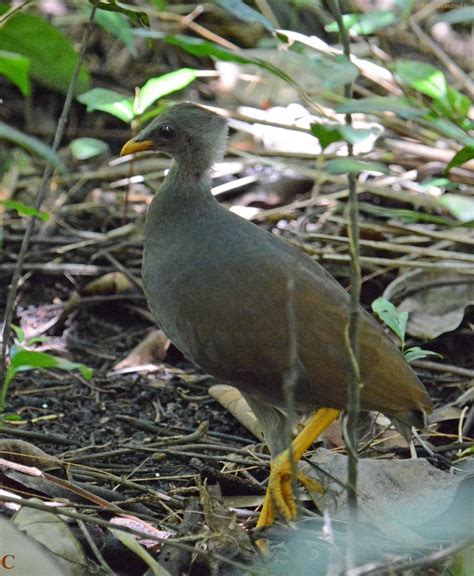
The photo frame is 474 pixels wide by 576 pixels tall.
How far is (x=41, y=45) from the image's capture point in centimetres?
492

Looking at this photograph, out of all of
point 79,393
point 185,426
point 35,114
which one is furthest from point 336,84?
point 35,114

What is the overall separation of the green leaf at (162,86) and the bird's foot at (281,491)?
1685mm

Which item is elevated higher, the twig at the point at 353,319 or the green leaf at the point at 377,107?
the green leaf at the point at 377,107

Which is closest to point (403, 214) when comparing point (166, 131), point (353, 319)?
point (166, 131)

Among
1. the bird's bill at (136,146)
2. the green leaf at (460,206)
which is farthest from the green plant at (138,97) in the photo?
the green leaf at (460,206)

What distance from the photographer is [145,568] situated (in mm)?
2768

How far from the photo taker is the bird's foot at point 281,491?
10.2 feet

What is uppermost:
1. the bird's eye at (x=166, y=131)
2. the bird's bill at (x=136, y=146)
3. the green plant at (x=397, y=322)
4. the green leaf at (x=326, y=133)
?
the green leaf at (x=326, y=133)

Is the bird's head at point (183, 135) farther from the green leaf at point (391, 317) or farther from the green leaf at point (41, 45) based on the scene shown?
the green leaf at point (41, 45)

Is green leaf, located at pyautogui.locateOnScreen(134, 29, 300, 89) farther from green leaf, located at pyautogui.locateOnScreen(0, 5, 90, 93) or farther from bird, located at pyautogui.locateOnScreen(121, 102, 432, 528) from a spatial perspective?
green leaf, located at pyautogui.locateOnScreen(0, 5, 90, 93)

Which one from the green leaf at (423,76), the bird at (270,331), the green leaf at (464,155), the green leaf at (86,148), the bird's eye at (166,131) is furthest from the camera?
the green leaf at (86,148)

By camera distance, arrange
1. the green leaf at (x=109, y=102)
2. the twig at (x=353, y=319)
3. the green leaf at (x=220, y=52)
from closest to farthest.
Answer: the twig at (x=353, y=319) → the green leaf at (x=220, y=52) → the green leaf at (x=109, y=102)

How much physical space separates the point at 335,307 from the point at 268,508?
27.8 inches

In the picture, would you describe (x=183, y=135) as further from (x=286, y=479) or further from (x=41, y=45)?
(x=41, y=45)
